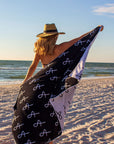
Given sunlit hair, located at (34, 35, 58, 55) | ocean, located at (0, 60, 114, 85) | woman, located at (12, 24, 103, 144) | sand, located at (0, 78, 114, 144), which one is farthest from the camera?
ocean, located at (0, 60, 114, 85)

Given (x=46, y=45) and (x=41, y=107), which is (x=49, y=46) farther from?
(x=41, y=107)

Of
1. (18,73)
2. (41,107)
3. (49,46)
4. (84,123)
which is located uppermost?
(49,46)

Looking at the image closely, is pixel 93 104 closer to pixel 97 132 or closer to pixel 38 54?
pixel 97 132

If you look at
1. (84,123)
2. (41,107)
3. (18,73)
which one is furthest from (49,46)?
(18,73)

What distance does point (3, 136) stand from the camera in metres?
4.34

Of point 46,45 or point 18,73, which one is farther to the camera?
point 18,73

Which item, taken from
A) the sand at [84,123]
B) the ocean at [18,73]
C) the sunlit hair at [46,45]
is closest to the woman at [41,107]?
the sunlit hair at [46,45]

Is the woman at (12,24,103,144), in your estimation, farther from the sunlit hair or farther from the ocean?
the ocean

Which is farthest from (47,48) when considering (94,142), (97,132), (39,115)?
(97,132)

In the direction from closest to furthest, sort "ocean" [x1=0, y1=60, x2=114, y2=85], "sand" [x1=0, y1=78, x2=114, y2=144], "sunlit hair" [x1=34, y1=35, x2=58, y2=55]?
"sunlit hair" [x1=34, y1=35, x2=58, y2=55] → "sand" [x1=0, y1=78, x2=114, y2=144] → "ocean" [x1=0, y1=60, x2=114, y2=85]

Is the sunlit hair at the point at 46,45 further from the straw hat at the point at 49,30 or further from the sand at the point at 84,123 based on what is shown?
the sand at the point at 84,123

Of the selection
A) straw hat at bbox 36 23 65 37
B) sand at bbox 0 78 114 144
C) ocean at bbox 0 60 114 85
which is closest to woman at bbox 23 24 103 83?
straw hat at bbox 36 23 65 37

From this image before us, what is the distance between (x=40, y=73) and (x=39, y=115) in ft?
1.53

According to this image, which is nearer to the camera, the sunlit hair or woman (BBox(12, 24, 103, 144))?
woman (BBox(12, 24, 103, 144))
